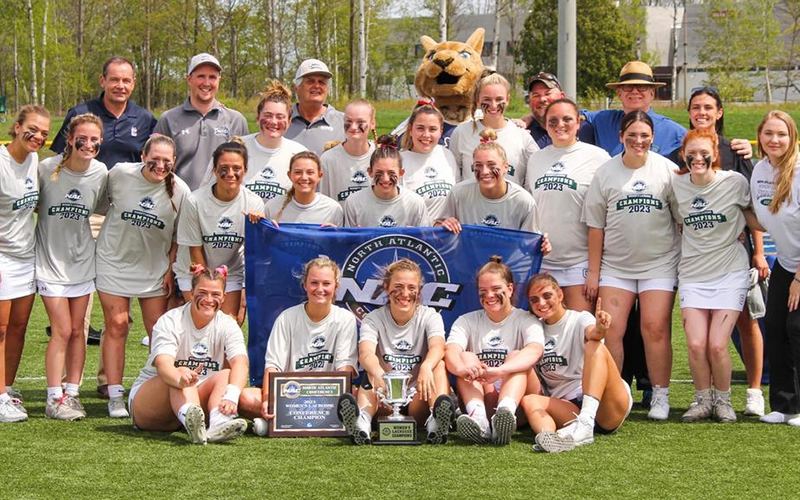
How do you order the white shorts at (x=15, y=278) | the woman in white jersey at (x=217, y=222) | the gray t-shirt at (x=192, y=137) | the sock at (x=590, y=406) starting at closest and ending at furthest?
the sock at (x=590, y=406), the white shorts at (x=15, y=278), the woman in white jersey at (x=217, y=222), the gray t-shirt at (x=192, y=137)

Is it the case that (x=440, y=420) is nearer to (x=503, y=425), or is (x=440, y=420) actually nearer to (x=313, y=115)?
(x=503, y=425)

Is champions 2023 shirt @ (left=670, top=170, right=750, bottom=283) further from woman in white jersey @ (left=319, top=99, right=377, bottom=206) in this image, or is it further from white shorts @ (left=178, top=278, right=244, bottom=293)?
white shorts @ (left=178, top=278, right=244, bottom=293)

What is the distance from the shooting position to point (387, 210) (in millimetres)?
6223

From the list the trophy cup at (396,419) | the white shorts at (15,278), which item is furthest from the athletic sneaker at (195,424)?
the white shorts at (15,278)

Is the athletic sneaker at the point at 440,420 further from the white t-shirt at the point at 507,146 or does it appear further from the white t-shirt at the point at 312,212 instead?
the white t-shirt at the point at 507,146

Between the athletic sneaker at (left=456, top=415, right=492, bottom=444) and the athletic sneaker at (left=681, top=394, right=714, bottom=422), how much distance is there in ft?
4.39

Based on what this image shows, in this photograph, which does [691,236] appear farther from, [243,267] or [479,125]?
[243,267]

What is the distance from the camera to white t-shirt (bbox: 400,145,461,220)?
649cm

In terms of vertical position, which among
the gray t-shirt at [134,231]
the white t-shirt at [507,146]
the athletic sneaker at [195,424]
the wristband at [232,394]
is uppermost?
the white t-shirt at [507,146]

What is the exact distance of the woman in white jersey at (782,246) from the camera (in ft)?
18.6

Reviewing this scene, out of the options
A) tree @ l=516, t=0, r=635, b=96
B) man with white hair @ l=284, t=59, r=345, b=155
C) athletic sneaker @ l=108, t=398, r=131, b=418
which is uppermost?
tree @ l=516, t=0, r=635, b=96

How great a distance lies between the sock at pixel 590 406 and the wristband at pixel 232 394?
1775 millimetres

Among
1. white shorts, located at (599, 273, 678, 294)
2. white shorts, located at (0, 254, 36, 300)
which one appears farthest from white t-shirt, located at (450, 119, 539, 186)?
white shorts, located at (0, 254, 36, 300)

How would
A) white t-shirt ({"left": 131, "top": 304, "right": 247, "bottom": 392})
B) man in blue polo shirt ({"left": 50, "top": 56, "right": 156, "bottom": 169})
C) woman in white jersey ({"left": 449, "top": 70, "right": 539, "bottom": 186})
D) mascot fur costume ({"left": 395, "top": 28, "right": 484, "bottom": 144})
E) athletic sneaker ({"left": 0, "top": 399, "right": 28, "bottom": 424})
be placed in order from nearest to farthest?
white t-shirt ({"left": 131, "top": 304, "right": 247, "bottom": 392}) → athletic sneaker ({"left": 0, "top": 399, "right": 28, "bottom": 424}) → woman in white jersey ({"left": 449, "top": 70, "right": 539, "bottom": 186}) → man in blue polo shirt ({"left": 50, "top": 56, "right": 156, "bottom": 169}) → mascot fur costume ({"left": 395, "top": 28, "right": 484, "bottom": 144})
